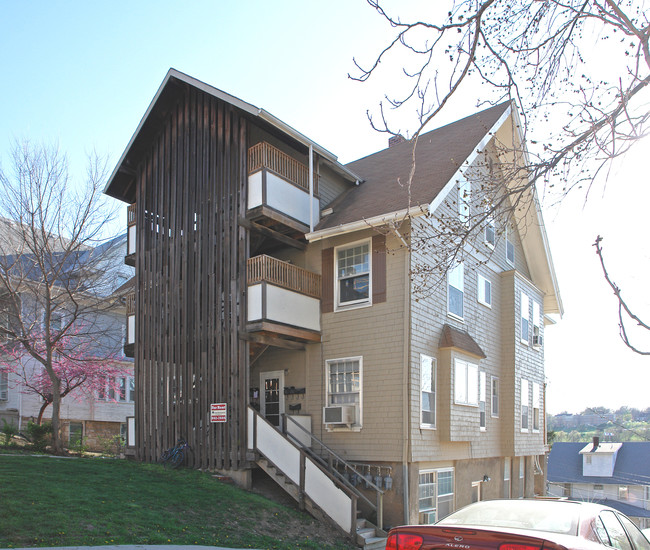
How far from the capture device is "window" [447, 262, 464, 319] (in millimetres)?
16844

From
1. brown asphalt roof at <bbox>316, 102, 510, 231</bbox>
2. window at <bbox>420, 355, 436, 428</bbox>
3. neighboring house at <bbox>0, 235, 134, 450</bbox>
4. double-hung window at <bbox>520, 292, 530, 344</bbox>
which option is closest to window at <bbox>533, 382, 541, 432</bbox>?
double-hung window at <bbox>520, 292, 530, 344</bbox>

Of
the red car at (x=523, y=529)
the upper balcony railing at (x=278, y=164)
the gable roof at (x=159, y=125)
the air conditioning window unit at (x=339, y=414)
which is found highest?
the gable roof at (x=159, y=125)

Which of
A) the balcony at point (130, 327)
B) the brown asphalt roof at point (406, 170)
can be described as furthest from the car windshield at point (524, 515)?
the balcony at point (130, 327)

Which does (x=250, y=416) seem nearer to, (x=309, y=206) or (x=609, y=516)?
(x=309, y=206)

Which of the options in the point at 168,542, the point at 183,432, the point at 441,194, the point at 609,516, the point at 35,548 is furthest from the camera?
the point at 183,432

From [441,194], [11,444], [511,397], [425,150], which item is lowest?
[11,444]

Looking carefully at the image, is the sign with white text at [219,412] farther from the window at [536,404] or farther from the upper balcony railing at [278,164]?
the window at [536,404]

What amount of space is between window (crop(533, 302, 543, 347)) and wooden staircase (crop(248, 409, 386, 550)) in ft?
32.8

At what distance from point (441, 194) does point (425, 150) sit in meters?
4.79

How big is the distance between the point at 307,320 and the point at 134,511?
6437 mm

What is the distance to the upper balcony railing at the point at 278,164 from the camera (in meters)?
15.9

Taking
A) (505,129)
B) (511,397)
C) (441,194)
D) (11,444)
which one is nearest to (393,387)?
(441,194)

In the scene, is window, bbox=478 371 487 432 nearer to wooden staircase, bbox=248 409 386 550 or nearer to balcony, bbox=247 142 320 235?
wooden staircase, bbox=248 409 386 550

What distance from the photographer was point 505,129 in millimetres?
19328
